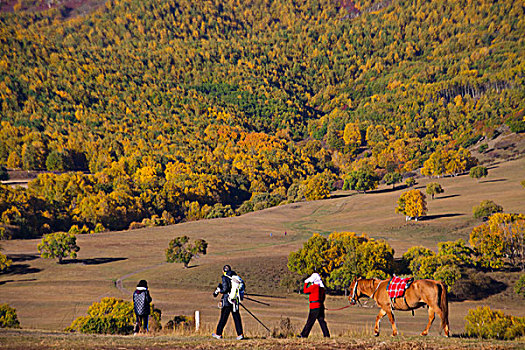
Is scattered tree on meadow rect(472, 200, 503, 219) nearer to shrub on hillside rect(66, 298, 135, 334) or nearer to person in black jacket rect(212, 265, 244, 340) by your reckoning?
shrub on hillside rect(66, 298, 135, 334)

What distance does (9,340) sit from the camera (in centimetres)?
1390

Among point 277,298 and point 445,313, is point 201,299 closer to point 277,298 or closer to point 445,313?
point 277,298

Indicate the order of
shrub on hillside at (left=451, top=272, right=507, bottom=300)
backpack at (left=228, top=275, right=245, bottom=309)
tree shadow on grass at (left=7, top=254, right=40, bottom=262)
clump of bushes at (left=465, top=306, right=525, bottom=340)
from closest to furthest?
backpack at (left=228, top=275, right=245, bottom=309) < clump of bushes at (left=465, top=306, right=525, bottom=340) < shrub on hillside at (left=451, top=272, right=507, bottom=300) < tree shadow on grass at (left=7, top=254, right=40, bottom=262)

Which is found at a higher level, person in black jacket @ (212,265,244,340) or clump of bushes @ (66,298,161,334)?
person in black jacket @ (212,265,244,340)

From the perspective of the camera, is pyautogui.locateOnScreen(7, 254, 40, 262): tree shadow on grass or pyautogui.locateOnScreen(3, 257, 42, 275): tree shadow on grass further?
pyautogui.locateOnScreen(7, 254, 40, 262): tree shadow on grass

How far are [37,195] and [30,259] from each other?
68584 millimetres

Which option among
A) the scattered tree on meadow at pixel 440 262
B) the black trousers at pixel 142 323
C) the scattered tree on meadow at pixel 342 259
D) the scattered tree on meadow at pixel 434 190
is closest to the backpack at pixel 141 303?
the black trousers at pixel 142 323

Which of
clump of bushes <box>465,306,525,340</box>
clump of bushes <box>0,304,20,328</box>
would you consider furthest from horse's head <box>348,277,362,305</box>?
clump of bushes <box>0,304,20,328</box>

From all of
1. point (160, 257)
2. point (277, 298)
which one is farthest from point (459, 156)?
point (277, 298)

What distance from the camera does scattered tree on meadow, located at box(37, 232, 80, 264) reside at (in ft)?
252

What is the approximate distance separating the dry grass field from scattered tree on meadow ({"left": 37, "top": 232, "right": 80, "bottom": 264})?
1247 mm

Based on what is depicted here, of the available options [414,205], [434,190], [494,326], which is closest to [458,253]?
[414,205]

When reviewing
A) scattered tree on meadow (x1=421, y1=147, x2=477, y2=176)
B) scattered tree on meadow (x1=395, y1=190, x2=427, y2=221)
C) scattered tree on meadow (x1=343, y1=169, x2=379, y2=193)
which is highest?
scattered tree on meadow (x1=421, y1=147, x2=477, y2=176)

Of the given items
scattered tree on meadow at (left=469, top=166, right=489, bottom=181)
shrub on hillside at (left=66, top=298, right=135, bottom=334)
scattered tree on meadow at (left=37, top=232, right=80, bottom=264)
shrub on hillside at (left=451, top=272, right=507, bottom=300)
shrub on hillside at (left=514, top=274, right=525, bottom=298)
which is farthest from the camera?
scattered tree on meadow at (left=469, top=166, right=489, bottom=181)
